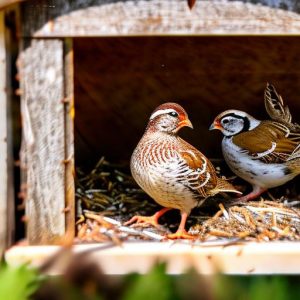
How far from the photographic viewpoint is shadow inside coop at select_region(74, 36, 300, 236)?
7.63 ft

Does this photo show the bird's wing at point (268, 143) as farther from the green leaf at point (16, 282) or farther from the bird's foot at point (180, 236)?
the green leaf at point (16, 282)

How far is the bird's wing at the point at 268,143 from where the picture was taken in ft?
7.07

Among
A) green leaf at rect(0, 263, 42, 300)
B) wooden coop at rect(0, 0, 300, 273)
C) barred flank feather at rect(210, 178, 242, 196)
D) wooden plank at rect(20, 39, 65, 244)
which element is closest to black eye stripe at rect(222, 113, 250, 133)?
barred flank feather at rect(210, 178, 242, 196)

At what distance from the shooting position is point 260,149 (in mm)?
2162

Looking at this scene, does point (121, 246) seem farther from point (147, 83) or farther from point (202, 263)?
point (147, 83)

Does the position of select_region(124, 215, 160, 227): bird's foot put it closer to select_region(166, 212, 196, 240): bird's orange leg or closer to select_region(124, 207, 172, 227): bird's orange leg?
select_region(124, 207, 172, 227): bird's orange leg

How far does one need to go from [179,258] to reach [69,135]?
14.5 inches

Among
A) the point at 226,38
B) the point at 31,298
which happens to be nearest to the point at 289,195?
the point at 226,38

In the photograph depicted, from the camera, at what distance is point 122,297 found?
6.04ft

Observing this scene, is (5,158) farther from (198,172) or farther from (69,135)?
(198,172)

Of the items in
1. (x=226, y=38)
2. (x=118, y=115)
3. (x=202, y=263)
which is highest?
(x=226, y=38)

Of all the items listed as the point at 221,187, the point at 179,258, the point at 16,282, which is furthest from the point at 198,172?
the point at 16,282

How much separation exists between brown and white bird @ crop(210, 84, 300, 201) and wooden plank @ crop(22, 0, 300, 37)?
570mm

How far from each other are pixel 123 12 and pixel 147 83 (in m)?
0.76
